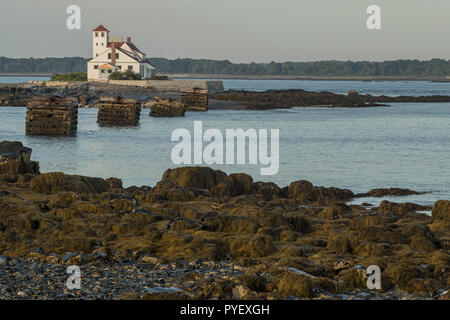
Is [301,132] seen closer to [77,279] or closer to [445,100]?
[77,279]

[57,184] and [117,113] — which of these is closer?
[57,184]

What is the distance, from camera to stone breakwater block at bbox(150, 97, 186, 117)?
222 feet

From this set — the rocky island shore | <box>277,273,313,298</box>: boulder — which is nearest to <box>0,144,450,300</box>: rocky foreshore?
<box>277,273,313,298</box>: boulder

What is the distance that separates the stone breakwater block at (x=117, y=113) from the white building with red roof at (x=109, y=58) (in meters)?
36.4

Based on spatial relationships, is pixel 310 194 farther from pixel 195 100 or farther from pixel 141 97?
pixel 141 97

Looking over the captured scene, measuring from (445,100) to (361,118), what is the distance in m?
45.1

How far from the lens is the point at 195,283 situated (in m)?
9.42

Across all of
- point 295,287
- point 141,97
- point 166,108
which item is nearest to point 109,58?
point 141,97

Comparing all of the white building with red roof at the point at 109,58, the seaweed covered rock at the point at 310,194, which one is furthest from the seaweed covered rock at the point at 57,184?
the white building with red roof at the point at 109,58

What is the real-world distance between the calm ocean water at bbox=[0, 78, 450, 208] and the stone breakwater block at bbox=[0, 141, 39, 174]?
4.67 m

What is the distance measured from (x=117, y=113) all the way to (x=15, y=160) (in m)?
37.8

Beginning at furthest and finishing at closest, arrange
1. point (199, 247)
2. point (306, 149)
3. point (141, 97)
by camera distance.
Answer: point (141, 97) → point (306, 149) → point (199, 247)

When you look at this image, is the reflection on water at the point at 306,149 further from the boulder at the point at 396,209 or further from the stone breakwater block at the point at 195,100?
the stone breakwater block at the point at 195,100

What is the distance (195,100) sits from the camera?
78.4 m
